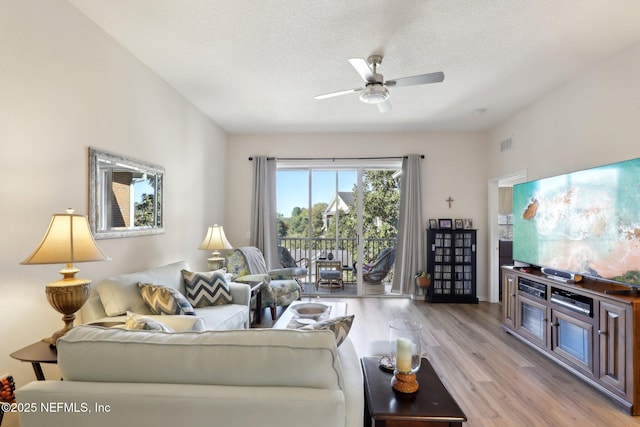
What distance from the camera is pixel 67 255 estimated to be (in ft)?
5.48

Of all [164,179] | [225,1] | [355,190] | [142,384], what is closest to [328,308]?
[142,384]

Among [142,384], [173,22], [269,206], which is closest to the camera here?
[142,384]

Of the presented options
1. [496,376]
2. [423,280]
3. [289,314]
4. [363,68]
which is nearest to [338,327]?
[289,314]

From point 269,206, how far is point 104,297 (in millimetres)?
3245

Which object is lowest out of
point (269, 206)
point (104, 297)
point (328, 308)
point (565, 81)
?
point (328, 308)

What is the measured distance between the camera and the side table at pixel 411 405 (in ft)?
3.73

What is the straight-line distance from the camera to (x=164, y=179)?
3.45 m

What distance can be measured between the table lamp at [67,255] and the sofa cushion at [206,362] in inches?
29.5

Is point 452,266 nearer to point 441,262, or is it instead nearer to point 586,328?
point 441,262

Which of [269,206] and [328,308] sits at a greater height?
[269,206]

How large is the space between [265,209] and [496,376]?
3874 millimetres

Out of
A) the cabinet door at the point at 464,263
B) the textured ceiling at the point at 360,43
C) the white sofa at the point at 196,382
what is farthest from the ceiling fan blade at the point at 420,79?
the cabinet door at the point at 464,263

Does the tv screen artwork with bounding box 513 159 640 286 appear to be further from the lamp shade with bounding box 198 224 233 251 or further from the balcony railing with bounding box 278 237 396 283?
the lamp shade with bounding box 198 224 233 251

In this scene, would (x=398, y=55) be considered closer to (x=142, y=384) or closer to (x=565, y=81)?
(x=565, y=81)
